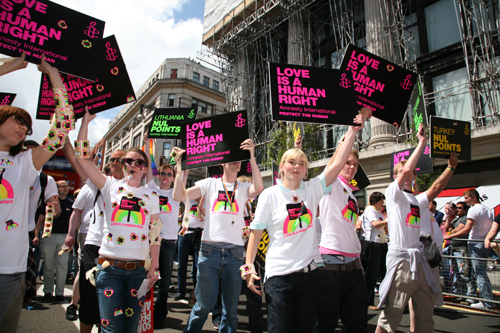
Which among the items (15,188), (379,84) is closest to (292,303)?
(15,188)

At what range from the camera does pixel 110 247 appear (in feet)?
9.86

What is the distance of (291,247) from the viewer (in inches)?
113

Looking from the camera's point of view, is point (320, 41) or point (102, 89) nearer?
point (102, 89)

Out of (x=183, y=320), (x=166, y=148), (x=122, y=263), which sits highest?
(x=166, y=148)

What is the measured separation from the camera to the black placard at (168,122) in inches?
297

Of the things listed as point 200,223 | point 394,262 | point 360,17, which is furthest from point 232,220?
point 360,17

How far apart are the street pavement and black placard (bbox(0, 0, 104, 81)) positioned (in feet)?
11.5

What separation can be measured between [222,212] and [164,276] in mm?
2112

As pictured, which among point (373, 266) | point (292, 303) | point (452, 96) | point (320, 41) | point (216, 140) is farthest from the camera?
point (320, 41)

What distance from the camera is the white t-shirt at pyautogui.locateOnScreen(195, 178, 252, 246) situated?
374 cm

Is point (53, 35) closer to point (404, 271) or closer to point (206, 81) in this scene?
point (404, 271)

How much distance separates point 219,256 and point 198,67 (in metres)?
50.3

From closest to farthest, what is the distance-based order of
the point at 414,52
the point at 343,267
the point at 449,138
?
the point at 343,267, the point at 449,138, the point at 414,52

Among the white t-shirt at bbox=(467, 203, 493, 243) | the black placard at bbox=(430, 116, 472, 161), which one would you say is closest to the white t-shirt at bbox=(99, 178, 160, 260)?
the black placard at bbox=(430, 116, 472, 161)
